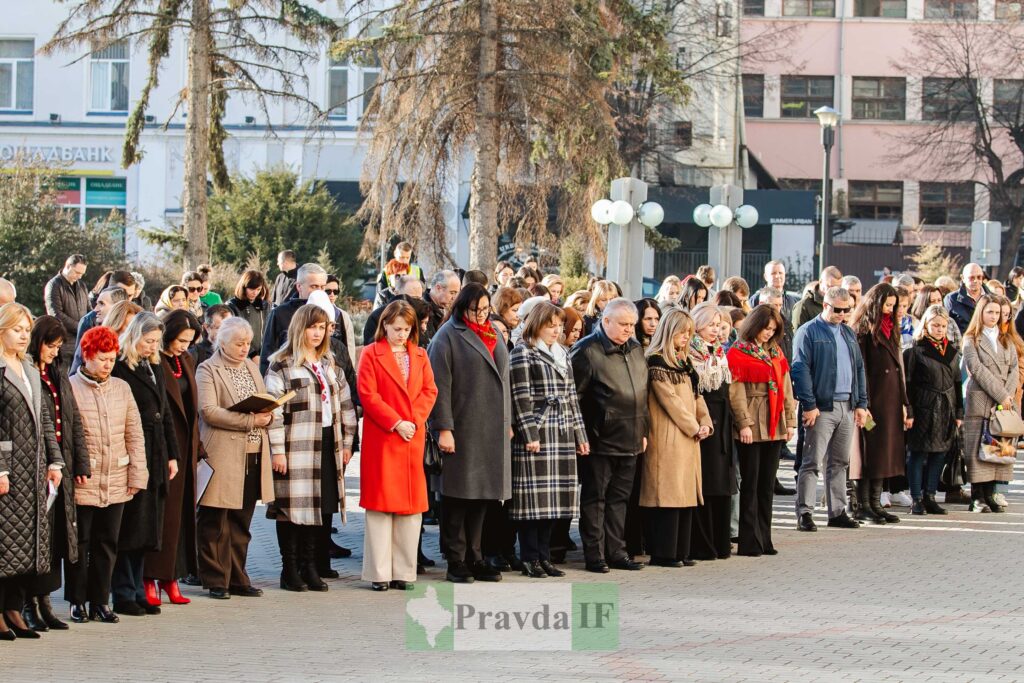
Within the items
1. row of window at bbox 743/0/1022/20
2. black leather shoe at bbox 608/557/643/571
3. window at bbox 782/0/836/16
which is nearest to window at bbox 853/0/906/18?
row of window at bbox 743/0/1022/20

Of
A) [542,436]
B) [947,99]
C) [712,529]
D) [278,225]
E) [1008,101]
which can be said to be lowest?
[712,529]

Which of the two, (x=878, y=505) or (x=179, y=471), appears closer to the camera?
(x=179, y=471)

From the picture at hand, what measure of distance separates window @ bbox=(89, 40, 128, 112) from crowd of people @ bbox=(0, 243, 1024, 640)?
34342mm

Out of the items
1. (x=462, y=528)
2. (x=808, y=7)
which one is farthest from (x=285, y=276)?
(x=808, y=7)

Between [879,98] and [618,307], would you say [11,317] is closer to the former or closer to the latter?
[618,307]

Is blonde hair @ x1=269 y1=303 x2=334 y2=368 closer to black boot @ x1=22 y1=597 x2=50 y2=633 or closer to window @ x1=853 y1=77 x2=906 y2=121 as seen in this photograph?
black boot @ x1=22 y1=597 x2=50 y2=633

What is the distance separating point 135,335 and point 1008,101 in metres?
53.2

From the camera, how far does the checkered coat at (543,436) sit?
11.3 m

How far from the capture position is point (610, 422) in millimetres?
11570

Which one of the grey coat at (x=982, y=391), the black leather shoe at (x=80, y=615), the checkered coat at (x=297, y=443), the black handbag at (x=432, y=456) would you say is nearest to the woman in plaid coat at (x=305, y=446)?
the checkered coat at (x=297, y=443)

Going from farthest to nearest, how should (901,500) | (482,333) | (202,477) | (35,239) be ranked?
1. (35,239)
2. (901,500)
3. (482,333)
4. (202,477)

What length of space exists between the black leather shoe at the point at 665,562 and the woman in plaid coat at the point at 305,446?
2.62 meters

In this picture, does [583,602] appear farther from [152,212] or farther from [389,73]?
[152,212]

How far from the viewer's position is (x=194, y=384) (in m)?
10.1
